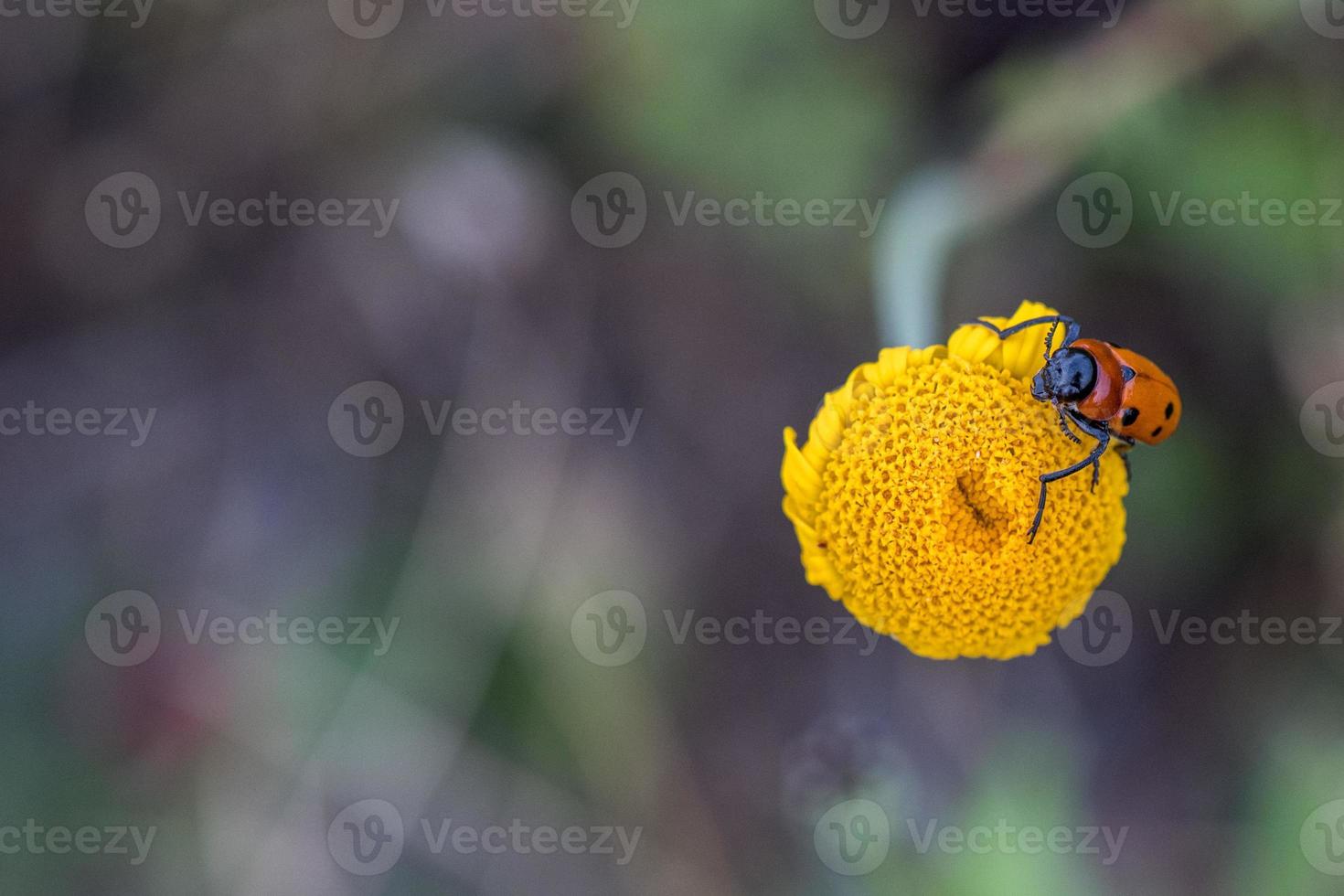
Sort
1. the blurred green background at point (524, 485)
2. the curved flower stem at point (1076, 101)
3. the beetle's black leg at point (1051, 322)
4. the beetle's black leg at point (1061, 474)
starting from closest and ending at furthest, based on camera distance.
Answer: the beetle's black leg at point (1061, 474), the beetle's black leg at point (1051, 322), the curved flower stem at point (1076, 101), the blurred green background at point (524, 485)

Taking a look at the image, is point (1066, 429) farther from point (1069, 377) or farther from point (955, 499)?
point (955, 499)

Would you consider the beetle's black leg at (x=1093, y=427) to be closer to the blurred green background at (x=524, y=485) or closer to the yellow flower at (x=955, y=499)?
the yellow flower at (x=955, y=499)

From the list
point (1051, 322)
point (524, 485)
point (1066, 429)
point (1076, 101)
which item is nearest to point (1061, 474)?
point (1066, 429)

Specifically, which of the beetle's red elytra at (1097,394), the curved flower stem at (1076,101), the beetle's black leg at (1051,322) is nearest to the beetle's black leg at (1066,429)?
the beetle's red elytra at (1097,394)

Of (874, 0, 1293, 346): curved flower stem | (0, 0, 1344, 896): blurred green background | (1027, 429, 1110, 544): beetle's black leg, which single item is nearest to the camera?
(1027, 429, 1110, 544): beetle's black leg

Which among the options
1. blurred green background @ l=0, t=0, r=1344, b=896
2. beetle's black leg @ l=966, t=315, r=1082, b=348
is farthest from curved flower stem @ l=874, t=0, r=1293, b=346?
beetle's black leg @ l=966, t=315, r=1082, b=348

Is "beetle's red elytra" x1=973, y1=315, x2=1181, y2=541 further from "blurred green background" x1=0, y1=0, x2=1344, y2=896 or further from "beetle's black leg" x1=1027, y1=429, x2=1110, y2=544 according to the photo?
"blurred green background" x1=0, y1=0, x2=1344, y2=896
